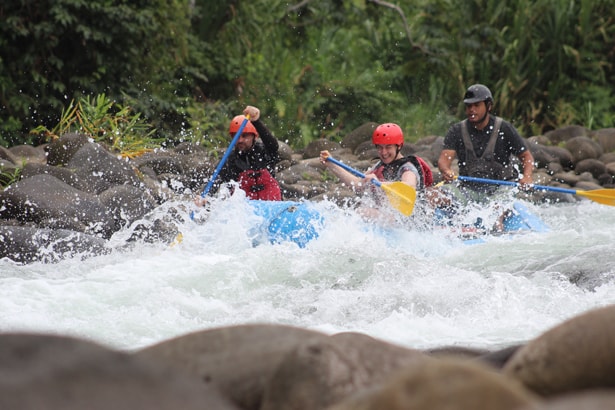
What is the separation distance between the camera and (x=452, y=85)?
51.4ft

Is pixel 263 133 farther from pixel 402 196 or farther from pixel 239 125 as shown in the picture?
pixel 402 196

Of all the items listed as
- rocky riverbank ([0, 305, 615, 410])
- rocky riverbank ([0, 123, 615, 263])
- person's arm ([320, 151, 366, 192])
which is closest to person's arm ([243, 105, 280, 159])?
person's arm ([320, 151, 366, 192])

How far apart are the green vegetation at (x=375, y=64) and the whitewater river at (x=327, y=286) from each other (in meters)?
5.86

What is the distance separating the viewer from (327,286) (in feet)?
19.0

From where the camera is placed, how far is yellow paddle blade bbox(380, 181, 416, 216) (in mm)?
6656

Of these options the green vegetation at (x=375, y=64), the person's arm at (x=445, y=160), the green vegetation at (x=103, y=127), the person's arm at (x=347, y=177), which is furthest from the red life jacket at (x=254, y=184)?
the green vegetation at (x=375, y=64)

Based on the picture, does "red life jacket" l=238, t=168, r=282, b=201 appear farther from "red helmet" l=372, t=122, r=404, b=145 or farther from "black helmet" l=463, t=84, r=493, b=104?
"black helmet" l=463, t=84, r=493, b=104

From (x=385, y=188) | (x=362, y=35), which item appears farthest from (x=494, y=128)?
(x=362, y=35)

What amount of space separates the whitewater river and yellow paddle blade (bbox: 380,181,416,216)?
0.22 m

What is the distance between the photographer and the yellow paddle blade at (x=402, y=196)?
6.66 m

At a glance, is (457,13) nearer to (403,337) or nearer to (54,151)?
(54,151)

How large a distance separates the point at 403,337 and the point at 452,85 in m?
11.6

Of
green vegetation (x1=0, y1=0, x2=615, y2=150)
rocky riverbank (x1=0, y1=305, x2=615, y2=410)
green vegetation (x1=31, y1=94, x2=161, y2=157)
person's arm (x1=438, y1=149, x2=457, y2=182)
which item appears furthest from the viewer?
green vegetation (x1=0, y1=0, x2=615, y2=150)

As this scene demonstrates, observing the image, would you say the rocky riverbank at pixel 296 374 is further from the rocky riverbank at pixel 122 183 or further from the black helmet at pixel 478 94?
the black helmet at pixel 478 94
